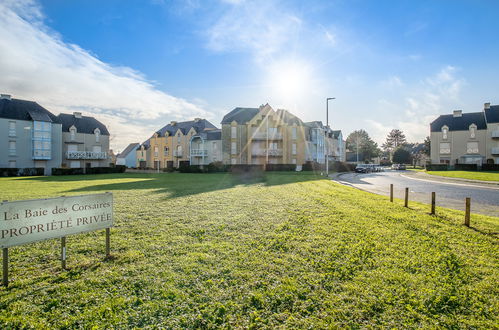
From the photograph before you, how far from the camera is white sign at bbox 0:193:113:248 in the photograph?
375cm

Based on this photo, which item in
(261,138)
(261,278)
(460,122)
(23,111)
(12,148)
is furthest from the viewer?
(460,122)

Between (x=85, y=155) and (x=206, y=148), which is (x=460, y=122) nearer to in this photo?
(x=206, y=148)

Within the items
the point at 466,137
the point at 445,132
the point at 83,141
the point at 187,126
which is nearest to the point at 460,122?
the point at 445,132

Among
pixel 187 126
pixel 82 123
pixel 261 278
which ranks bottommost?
pixel 261 278

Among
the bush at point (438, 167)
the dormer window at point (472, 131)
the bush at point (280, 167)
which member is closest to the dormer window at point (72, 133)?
the bush at point (280, 167)

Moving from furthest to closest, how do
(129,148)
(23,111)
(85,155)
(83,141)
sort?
(129,148)
(83,141)
(85,155)
(23,111)

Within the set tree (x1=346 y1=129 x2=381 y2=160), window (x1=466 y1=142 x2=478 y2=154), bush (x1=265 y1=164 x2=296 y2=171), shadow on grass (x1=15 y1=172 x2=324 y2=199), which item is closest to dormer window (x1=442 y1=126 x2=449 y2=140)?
window (x1=466 y1=142 x2=478 y2=154)

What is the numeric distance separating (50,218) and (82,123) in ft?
175

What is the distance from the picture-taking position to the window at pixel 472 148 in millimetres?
47981

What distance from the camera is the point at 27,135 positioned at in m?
39.3

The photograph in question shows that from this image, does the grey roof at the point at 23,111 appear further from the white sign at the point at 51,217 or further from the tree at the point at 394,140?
the tree at the point at 394,140

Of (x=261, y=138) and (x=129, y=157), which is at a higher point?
(x=261, y=138)

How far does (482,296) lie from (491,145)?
201 ft

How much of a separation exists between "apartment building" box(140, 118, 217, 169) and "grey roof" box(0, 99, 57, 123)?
1971cm
